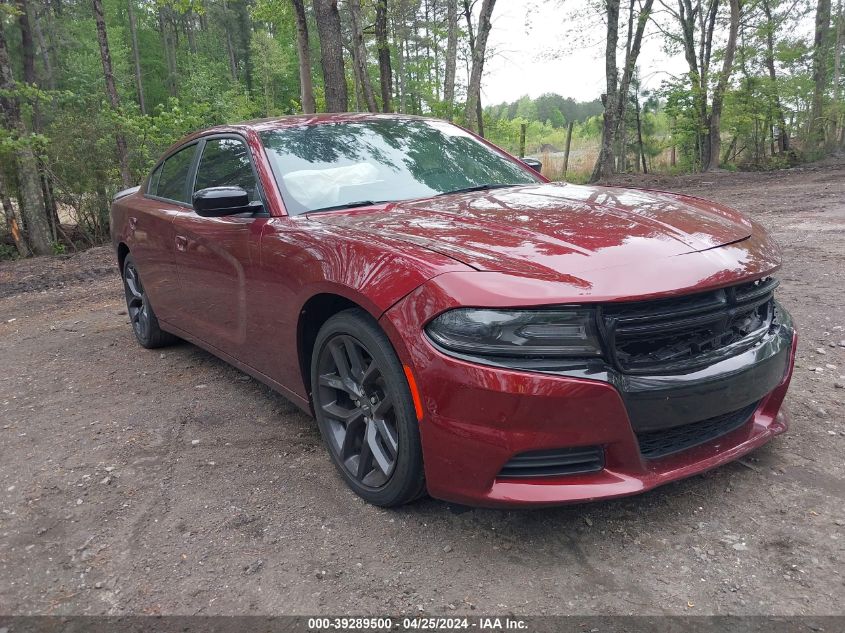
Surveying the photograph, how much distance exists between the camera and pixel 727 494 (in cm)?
240

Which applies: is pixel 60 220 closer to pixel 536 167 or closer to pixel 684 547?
pixel 536 167

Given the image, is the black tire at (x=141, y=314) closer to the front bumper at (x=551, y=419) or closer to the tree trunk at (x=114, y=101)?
the front bumper at (x=551, y=419)

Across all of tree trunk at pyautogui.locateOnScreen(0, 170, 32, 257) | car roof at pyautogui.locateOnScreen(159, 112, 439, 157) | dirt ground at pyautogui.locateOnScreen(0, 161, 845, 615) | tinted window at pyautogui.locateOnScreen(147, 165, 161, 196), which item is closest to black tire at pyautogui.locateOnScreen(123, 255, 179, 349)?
tinted window at pyautogui.locateOnScreen(147, 165, 161, 196)

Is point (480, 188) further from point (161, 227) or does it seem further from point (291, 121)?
point (161, 227)

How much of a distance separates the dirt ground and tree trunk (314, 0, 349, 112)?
7.80m

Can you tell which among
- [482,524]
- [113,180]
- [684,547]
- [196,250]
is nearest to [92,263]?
[113,180]

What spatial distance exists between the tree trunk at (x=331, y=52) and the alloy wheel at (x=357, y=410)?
8495mm

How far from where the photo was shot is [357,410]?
8.39ft

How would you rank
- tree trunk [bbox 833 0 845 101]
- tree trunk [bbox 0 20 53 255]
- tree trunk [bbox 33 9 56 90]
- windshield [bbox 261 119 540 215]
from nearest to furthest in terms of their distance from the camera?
windshield [bbox 261 119 540 215] < tree trunk [bbox 0 20 53 255] < tree trunk [bbox 833 0 845 101] < tree trunk [bbox 33 9 56 90]

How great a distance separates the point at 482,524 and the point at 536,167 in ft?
8.69

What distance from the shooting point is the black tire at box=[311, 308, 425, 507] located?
7.35 ft

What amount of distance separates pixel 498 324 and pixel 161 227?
2.96 meters

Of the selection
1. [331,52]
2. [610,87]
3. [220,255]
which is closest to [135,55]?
[610,87]

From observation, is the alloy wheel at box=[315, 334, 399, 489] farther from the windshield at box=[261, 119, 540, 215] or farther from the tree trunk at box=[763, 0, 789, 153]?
the tree trunk at box=[763, 0, 789, 153]
